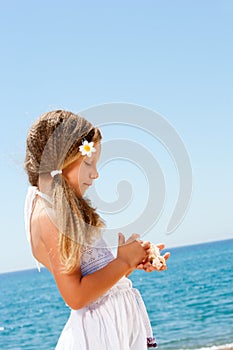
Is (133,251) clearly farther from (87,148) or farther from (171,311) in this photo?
(171,311)

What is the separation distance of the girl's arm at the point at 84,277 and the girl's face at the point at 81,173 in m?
0.12

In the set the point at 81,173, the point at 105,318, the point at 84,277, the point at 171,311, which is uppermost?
the point at 81,173

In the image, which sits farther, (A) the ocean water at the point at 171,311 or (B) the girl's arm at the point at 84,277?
(A) the ocean water at the point at 171,311

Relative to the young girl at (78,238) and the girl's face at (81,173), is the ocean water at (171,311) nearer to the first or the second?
the young girl at (78,238)

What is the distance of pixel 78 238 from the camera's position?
1.92m

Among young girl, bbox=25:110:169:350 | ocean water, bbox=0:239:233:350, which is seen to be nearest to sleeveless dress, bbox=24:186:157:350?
young girl, bbox=25:110:169:350

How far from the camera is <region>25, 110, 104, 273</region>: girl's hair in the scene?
1912 millimetres

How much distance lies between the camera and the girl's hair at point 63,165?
1912mm

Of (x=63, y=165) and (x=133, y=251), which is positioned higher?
(x=63, y=165)

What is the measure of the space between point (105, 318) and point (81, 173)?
0.40m

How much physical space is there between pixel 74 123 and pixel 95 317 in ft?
1.74

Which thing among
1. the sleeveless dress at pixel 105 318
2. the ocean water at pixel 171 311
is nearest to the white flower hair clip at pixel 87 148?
the sleeveless dress at pixel 105 318

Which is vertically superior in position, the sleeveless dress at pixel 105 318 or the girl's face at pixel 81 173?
the girl's face at pixel 81 173

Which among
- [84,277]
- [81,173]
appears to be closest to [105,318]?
[84,277]
